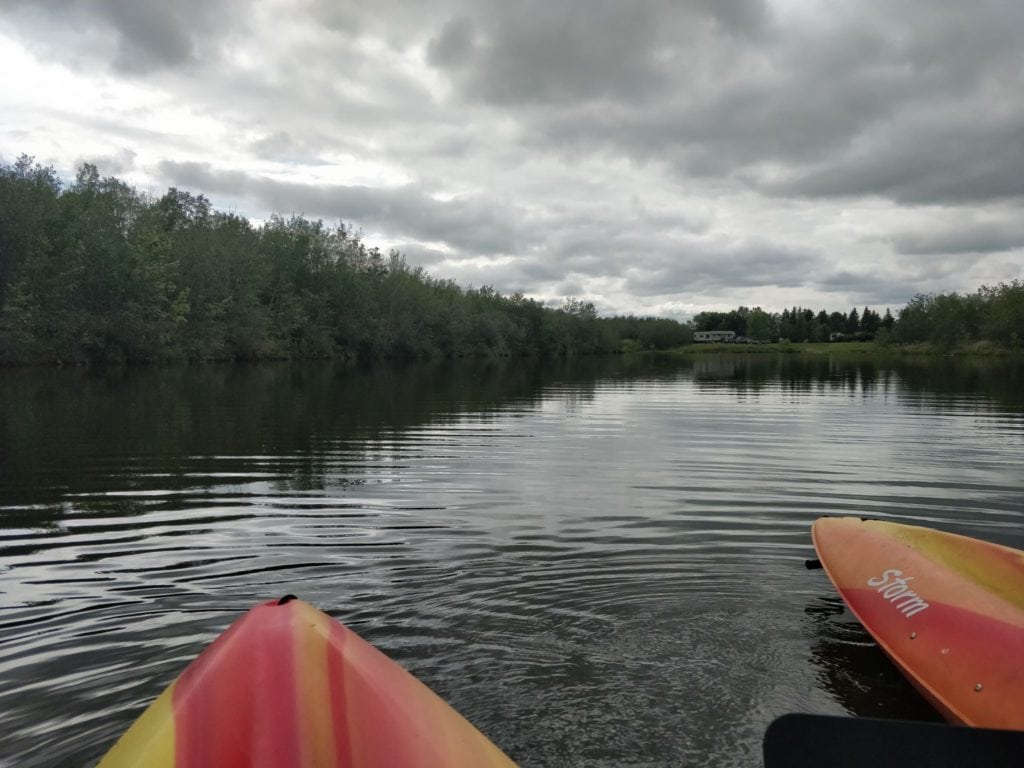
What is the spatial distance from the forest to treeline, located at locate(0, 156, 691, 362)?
0.40 feet

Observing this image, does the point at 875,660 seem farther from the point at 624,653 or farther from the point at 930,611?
the point at 624,653

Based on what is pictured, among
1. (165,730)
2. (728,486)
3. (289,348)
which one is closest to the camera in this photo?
(165,730)

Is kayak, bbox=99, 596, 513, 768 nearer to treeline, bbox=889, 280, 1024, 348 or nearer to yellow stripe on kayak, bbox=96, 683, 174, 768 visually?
yellow stripe on kayak, bbox=96, 683, 174, 768

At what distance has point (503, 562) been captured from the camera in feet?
26.0

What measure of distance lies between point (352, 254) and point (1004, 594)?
9739cm

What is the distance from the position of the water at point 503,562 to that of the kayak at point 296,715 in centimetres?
119

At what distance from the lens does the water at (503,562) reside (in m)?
4.88

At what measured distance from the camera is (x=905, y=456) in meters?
16.1

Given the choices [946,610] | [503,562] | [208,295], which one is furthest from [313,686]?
[208,295]

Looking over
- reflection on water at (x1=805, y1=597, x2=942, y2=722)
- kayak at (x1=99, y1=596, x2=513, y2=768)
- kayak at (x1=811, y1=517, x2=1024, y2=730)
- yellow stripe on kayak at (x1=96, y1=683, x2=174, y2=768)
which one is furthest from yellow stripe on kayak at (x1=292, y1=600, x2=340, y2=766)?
kayak at (x1=811, y1=517, x2=1024, y2=730)

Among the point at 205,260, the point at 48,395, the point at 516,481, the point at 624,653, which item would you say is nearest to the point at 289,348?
the point at 205,260

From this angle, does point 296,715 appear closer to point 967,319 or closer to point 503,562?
point 503,562

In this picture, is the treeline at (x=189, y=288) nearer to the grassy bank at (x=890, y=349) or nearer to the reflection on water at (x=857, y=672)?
the reflection on water at (x=857, y=672)

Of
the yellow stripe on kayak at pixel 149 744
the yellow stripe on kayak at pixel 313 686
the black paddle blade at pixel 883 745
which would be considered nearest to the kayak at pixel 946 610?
the black paddle blade at pixel 883 745
